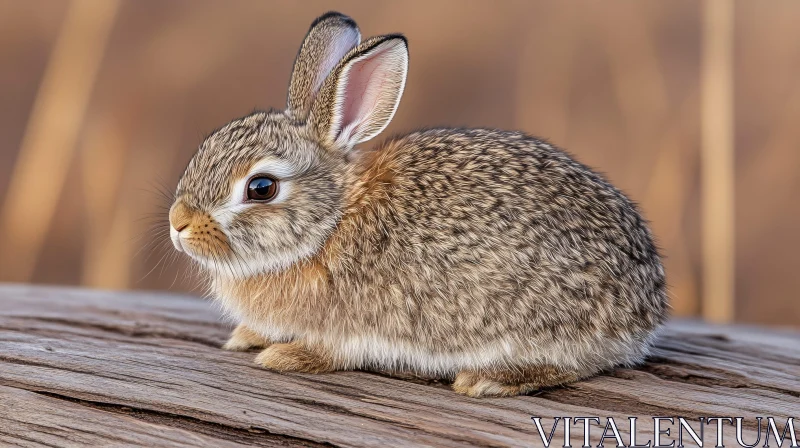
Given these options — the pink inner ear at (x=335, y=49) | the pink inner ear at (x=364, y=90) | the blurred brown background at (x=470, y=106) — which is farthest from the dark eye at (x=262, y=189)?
the blurred brown background at (x=470, y=106)

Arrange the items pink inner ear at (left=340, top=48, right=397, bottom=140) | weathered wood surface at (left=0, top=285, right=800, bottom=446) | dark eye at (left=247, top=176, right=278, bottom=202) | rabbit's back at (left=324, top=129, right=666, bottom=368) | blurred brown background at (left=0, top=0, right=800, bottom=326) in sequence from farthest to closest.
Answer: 1. blurred brown background at (left=0, top=0, right=800, bottom=326)
2. pink inner ear at (left=340, top=48, right=397, bottom=140)
3. dark eye at (left=247, top=176, right=278, bottom=202)
4. rabbit's back at (left=324, top=129, right=666, bottom=368)
5. weathered wood surface at (left=0, top=285, right=800, bottom=446)

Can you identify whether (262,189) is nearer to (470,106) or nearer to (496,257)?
(496,257)

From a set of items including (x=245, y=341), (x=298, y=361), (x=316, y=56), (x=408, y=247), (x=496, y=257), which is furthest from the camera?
(x=245, y=341)

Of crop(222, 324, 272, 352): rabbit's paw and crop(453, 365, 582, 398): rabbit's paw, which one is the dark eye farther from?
crop(453, 365, 582, 398): rabbit's paw

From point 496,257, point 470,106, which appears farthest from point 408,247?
point 470,106

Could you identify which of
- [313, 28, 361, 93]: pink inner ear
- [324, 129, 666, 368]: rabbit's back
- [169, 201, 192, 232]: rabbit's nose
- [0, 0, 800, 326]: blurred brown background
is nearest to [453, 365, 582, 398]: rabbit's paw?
[324, 129, 666, 368]: rabbit's back

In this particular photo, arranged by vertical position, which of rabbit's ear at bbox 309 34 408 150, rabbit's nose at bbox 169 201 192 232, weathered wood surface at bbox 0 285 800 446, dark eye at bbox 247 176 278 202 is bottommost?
weathered wood surface at bbox 0 285 800 446
